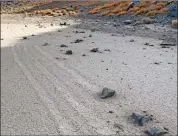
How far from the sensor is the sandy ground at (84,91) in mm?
5898

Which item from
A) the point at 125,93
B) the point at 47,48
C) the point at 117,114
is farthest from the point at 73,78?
the point at 47,48

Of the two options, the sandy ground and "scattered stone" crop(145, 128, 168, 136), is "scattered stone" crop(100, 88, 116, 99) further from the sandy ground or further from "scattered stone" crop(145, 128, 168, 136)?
"scattered stone" crop(145, 128, 168, 136)

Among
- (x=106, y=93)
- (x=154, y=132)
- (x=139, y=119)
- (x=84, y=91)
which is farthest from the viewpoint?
(x=84, y=91)

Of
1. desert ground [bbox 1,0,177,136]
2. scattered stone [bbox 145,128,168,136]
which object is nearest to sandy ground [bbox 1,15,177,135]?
desert ground [bbox 1,0,177,136]

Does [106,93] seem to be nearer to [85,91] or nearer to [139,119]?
[85,91]

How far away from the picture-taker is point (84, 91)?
7617mm

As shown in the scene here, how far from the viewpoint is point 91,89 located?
776 cm

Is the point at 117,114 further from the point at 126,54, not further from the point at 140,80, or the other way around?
the point at 126,54

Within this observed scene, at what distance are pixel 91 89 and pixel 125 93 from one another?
69 centimetres

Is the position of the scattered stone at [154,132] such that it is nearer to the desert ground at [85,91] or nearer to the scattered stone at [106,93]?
the desert ground at [85,91]

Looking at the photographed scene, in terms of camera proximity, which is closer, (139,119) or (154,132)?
(154,132)

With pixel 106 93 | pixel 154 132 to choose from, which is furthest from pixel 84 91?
pixel 154 132

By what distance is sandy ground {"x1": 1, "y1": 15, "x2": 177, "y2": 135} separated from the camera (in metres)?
5.90

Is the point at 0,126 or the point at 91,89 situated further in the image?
the point at 91,89
